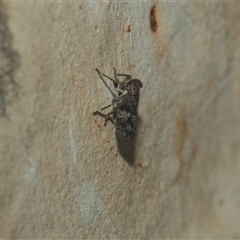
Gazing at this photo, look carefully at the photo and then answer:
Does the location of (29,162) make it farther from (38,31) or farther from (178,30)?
(178,30)

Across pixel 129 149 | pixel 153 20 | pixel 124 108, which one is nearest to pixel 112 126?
pixel 124 108

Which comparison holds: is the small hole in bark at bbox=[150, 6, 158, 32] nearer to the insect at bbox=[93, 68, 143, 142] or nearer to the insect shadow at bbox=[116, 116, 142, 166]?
the insect at bbox=[93, 68, 143, 142]

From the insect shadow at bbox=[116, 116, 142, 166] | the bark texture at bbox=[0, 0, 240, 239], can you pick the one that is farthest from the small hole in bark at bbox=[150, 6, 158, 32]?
the insect shadow at bbox=[116, 116, 142, 166]

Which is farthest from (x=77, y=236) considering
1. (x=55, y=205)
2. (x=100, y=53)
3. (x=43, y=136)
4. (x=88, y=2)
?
(x=88, y=2)

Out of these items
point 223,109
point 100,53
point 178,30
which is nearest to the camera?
point 100,53

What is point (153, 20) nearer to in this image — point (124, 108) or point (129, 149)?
point (124, 108)

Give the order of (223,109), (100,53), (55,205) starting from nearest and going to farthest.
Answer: (55,205) < (100,53) < (223,109)
